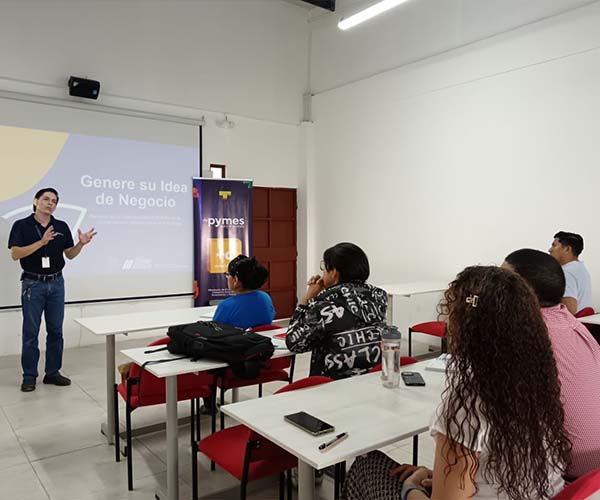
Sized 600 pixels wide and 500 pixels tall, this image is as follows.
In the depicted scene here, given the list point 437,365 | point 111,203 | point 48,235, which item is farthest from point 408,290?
point 111,203

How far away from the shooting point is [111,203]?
6.00 m

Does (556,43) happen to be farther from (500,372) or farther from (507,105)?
(500,372)

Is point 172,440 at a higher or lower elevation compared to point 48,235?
lower

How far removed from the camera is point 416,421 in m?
1.73

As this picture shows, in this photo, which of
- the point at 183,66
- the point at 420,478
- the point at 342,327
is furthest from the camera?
the point at 183,66

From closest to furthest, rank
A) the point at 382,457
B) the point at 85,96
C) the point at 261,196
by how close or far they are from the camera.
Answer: the point at 382,457
the point at 85,96
the point at 261,196

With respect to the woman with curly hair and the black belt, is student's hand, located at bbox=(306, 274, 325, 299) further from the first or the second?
the black belt

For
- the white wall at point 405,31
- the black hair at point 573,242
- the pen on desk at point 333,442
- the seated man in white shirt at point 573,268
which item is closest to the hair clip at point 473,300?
the pen on desk at point 333,442

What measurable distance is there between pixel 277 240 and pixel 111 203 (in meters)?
2.61

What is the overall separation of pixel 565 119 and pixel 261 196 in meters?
4.07

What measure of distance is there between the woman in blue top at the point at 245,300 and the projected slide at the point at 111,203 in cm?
341

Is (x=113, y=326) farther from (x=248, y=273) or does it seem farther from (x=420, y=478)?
(x=420, y=478)

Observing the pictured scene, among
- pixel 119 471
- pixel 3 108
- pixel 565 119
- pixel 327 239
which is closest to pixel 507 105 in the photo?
pixel 565 119

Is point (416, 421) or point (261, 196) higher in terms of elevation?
point (261, 196)
